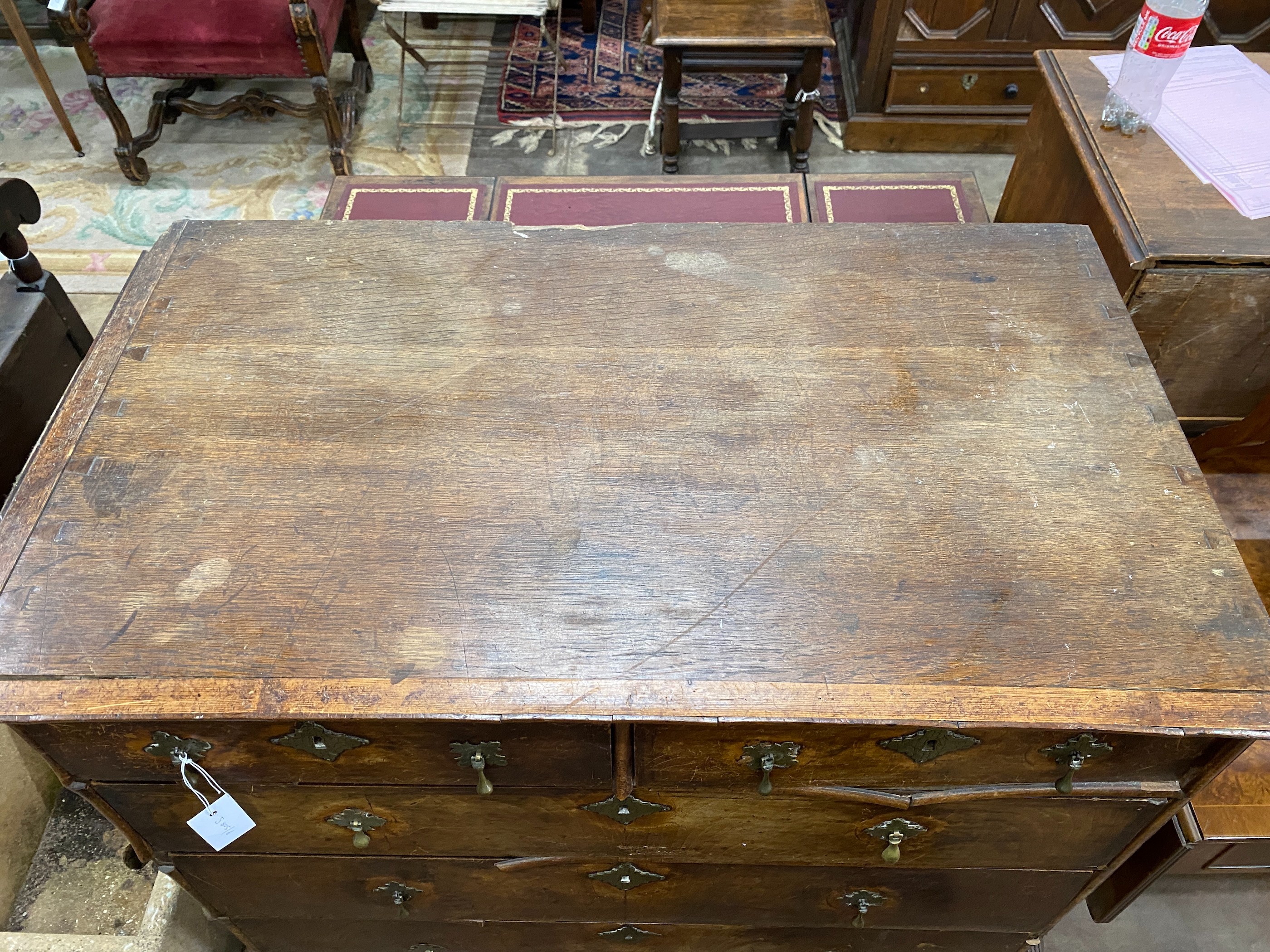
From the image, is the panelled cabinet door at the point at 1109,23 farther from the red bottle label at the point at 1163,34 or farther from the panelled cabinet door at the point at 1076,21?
the red bottle label at the point at 1163,34

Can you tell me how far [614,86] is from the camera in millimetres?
3951

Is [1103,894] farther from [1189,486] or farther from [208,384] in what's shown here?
[208,384]

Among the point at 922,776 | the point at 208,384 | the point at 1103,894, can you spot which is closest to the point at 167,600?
the point at 208,384

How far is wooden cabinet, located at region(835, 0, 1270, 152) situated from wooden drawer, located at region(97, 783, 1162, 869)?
2.62m

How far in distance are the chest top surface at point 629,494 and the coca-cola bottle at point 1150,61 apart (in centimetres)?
64

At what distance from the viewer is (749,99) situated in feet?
12.6

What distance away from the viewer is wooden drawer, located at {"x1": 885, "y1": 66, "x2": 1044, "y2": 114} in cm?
330

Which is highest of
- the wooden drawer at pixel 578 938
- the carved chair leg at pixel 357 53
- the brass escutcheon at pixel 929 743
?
the brass escutcheon at pixel 929 743

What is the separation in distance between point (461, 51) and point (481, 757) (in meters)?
3.92

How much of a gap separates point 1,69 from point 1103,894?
541 centimetres

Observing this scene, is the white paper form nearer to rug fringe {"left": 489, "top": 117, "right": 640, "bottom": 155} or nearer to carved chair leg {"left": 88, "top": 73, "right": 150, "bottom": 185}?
rug fringe {"left": 489, "top": 117, "right": 640, "bottom": 155}

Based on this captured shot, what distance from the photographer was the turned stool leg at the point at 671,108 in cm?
309

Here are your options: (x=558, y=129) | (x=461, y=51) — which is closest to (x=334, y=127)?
(x=558, y=129)

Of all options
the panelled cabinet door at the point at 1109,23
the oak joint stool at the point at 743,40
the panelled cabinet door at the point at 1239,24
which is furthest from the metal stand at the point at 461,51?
the panelled cabinet door at the point at 1239,24
